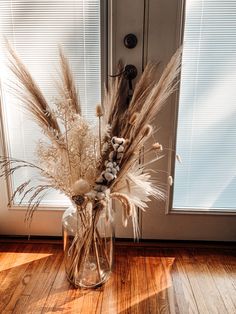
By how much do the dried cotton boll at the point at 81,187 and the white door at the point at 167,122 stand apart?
20.9 inches

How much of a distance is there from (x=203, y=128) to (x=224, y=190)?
365 mm

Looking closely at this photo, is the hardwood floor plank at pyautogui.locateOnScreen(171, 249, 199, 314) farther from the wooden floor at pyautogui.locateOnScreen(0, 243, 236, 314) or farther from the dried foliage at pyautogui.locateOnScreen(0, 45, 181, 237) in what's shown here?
the dried foliage at pyautogui.locateOnScreen(0, 45, 181, 237)

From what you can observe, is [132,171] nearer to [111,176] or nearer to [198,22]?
[111,176]

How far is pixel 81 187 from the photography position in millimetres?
1353

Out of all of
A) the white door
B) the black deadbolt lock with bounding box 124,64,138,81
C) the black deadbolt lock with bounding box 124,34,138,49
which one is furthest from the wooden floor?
the black deadbolt lock with bounding box 124,34,138,49

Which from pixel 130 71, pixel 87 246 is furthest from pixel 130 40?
pixel 87 246

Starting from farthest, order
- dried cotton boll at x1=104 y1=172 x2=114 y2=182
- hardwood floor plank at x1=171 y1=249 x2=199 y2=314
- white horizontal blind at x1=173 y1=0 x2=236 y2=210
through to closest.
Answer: white horizontal blind at x1=173 y1=0 x2=236 y2=210, hardwood floor plank at x1=171 y1=249 x2=199 y2=314, dried cotton boll at x1=104 y1=172 x2=114 y2=182

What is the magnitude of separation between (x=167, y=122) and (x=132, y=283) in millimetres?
786

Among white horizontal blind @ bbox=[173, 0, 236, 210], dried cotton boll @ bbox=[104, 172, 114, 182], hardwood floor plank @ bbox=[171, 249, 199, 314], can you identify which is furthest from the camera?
white horizontal blind @ bbox=[173, 0, 236, 210]

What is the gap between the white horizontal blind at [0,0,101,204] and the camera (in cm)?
158

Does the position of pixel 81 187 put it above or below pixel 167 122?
below

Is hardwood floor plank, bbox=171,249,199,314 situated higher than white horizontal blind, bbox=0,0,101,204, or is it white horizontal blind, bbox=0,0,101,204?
white horizontal blind, bbox=0,0,101,204

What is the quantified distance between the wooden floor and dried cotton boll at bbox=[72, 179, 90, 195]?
19.9 inches

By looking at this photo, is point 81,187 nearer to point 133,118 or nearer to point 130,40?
point 133,118
